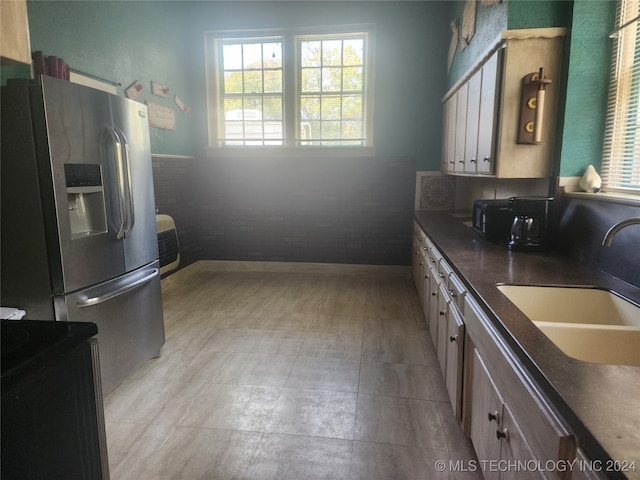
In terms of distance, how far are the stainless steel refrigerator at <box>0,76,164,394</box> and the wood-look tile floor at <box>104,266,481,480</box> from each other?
47 cm

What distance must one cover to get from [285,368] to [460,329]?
1.27 metres

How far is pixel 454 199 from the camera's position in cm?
473

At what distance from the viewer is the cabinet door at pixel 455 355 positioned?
1.85 meters

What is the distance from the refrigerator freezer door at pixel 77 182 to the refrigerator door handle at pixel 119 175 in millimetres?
14

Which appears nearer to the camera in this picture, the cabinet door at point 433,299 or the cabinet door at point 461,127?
the cabinet door at point 433,299

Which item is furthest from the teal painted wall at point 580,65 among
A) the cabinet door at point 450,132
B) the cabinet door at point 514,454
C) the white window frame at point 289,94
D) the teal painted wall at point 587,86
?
the white window frame at point 289,94

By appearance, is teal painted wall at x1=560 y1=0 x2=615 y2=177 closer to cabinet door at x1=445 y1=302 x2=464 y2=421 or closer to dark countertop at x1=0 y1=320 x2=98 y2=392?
cabinet door at x1=445 y1=302 x2=464 y2=421

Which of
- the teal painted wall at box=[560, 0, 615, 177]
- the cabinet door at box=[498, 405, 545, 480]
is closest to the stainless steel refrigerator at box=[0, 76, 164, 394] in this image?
the cabinet door at box=[498, 405, 545, 480]

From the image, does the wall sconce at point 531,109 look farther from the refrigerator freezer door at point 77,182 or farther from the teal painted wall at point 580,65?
the refrigerator freezer door at point 77,182

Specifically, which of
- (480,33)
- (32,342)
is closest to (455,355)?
(32,342)

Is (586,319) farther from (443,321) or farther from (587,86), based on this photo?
(587,86)

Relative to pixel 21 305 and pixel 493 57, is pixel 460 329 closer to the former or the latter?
pixel 493 57

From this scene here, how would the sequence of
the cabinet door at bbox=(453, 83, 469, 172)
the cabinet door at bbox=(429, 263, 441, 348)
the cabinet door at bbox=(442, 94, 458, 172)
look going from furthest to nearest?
the cabinet door at bbox=(442, 94, 458, 172) → the cabinet door at bbox=(453, 83, 469, 172) → the cabinet door at bbox=(429, 263, 441, 348)

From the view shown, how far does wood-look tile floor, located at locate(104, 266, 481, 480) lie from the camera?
1.79 meters
